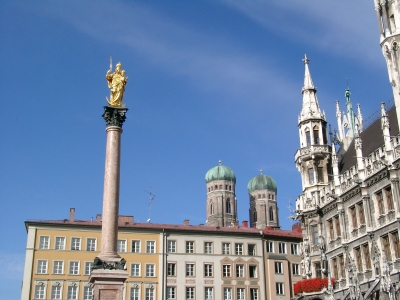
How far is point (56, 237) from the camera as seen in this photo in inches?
2552

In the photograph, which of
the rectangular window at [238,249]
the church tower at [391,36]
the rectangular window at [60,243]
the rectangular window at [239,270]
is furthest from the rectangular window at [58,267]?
the church tower at [391,36]

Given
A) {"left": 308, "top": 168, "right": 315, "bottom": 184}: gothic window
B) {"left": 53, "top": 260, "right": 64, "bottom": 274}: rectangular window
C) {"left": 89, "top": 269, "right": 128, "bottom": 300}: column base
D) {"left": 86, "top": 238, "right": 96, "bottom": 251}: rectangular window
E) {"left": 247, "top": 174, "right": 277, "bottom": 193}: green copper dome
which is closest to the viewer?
{"left": 89, "top": 269, "right": 128, "bottom": 300}: column base

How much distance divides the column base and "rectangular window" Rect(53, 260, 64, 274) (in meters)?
34.8

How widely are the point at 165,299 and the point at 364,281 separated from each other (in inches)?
1082

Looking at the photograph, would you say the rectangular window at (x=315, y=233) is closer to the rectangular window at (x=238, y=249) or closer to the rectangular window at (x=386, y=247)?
the rectangular window at (x=386, y=247)

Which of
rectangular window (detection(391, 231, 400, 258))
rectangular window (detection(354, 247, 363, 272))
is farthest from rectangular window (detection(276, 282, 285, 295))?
rectangular window (detection(391, 231, 400, 258))

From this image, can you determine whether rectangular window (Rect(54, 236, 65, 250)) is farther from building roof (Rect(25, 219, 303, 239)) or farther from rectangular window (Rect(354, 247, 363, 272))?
rectangular window (Rect(354, 247, 363, 272))

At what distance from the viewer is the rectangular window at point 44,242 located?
64.1 m

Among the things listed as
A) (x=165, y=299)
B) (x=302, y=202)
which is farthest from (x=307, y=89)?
(x=165, y=299)

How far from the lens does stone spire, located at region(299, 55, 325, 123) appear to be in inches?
2250

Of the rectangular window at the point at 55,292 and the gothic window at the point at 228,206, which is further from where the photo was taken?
the gothic window at the point at 228,206

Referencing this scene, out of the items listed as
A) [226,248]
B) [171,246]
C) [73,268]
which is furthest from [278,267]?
[73,268]

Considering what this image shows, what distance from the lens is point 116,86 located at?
36.4 metres

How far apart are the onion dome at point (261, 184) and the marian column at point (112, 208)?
156081 millimetres
